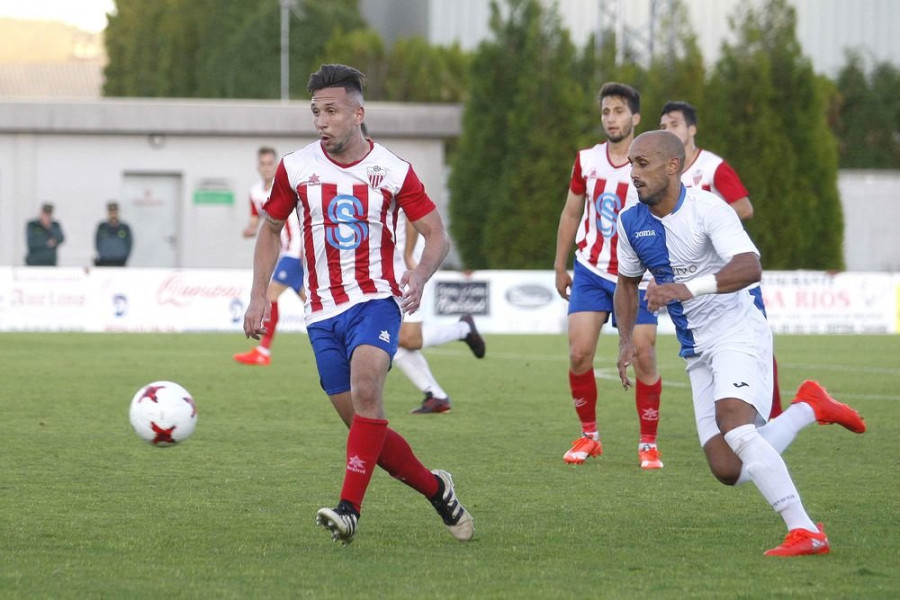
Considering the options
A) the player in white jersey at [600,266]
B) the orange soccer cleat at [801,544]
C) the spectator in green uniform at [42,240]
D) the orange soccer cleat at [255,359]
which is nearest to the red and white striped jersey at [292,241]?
the orange soccer cleat at [255,359]

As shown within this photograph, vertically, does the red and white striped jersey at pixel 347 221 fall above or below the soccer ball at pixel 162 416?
above

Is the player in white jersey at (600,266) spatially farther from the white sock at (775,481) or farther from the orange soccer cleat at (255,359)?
the orange soccer cleat at (255,359)

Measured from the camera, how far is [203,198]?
114 feet

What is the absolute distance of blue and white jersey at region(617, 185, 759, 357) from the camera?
239 inches

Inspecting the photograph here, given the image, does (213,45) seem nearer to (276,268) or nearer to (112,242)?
(112,242)

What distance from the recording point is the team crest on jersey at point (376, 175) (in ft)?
20.5

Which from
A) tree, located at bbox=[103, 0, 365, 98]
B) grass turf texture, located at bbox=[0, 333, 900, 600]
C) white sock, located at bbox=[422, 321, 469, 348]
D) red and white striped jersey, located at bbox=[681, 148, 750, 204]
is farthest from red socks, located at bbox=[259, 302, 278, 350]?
tree, located at bbox=[103, 0, 365, 98]

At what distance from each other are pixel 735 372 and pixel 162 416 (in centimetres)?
301

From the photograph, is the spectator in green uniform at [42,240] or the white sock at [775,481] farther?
the spectator in green uniform at [42,240]

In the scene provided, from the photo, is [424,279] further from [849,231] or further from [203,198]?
[849,231]

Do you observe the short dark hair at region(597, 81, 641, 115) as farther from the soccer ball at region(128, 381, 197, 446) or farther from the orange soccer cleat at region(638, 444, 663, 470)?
the soccer ball at region(128, 381, 197, 446)

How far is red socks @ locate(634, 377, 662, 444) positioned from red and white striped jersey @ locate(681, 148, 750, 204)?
45.4 inches

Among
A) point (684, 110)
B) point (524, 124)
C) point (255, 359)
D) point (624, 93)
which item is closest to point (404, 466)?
point (624, 93)

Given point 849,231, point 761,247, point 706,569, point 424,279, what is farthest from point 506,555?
point 849,231
